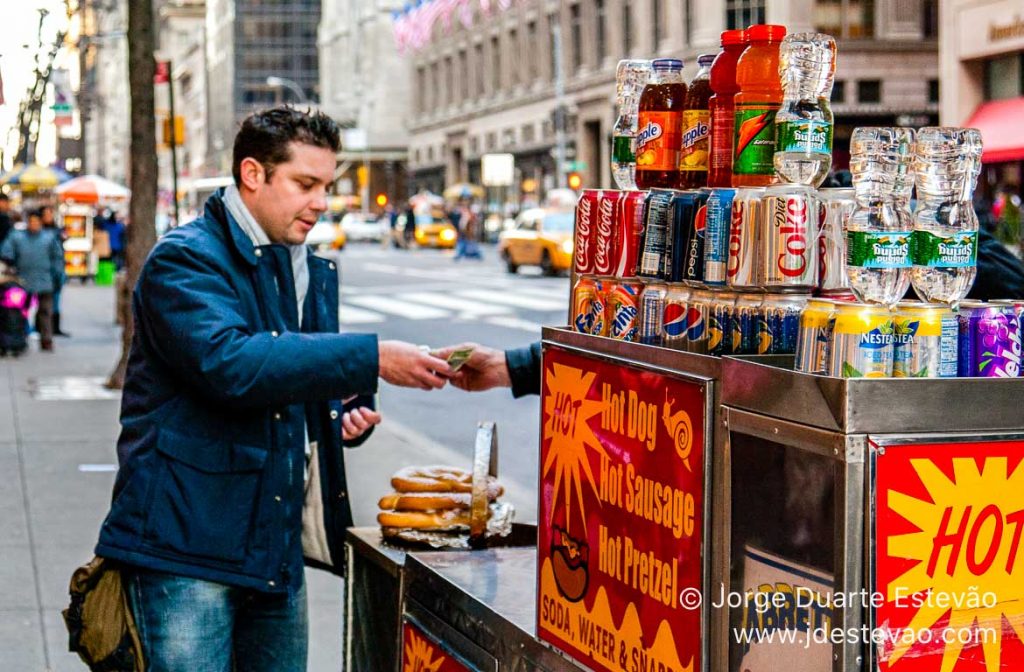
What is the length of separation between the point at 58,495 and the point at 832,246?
750 cm

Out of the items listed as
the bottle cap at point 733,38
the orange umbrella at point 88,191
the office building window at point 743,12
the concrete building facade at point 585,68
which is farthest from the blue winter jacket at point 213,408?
the office building window at point 743,12

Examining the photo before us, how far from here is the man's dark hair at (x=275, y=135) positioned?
357cm

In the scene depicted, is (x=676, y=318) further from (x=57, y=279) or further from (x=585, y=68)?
(x=585, y=68)

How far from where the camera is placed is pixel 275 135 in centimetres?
357

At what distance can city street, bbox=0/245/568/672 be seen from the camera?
6805 millimetres

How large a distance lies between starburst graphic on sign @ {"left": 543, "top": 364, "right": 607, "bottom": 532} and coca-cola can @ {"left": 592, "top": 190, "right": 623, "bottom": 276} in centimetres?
23

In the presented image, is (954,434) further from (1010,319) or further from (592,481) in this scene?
(592,481)

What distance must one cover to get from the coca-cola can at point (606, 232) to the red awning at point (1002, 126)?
91.9 feet

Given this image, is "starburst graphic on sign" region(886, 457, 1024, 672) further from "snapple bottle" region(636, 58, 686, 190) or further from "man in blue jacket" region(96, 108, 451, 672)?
"man in blue jacket" region(96, 108, 451, 672)

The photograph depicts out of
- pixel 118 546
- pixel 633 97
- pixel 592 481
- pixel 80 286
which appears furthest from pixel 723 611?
pixel 80 286

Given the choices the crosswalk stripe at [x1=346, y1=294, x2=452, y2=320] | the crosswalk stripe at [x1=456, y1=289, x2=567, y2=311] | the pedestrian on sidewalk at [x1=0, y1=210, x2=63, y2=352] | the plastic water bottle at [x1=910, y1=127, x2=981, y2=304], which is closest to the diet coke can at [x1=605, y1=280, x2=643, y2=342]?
the plastic water bottle at [x1=910, y1=127, x2=981, y2=304]

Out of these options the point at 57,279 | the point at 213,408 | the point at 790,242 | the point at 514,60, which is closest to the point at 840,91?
the point at 514,60

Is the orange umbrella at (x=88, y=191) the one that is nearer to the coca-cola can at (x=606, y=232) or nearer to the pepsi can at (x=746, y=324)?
the coca-cola can at (x=606, y=232)

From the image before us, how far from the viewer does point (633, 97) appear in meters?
3.38
